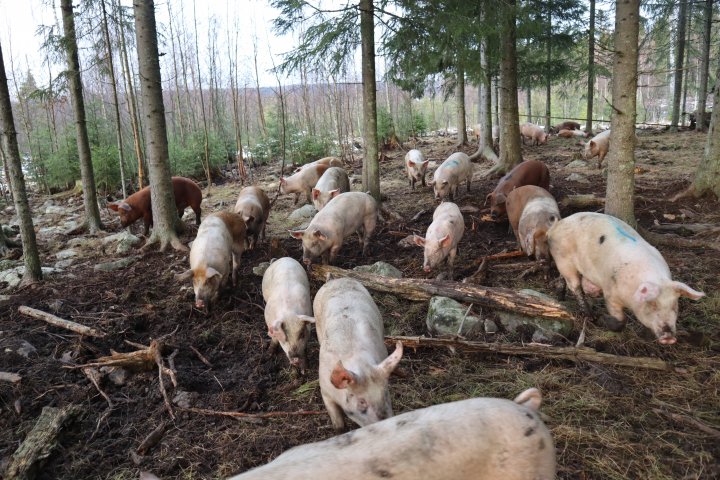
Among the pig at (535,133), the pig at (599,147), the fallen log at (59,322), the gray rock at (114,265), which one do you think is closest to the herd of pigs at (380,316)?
the fallen log at (59,322)

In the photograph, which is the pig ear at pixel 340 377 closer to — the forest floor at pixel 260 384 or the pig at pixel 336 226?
the forest floor at pixel 260 384

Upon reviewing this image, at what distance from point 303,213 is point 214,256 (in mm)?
5717

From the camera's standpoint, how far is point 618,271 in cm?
451

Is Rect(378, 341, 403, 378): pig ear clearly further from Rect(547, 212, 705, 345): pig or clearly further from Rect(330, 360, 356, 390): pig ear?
Rect(547, 212, 705, 345): pig

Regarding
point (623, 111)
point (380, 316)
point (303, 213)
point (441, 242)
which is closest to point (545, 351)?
point (380, 316)

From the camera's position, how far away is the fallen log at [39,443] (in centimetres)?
328

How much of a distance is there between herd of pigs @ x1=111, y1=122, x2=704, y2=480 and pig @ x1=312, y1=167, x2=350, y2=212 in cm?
5

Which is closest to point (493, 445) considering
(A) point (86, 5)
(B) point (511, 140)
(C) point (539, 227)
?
(C) point (539, 227)

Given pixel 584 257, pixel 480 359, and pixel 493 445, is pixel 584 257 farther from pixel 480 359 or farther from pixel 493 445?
pixel 493 445

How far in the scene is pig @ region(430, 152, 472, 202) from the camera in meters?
11.3

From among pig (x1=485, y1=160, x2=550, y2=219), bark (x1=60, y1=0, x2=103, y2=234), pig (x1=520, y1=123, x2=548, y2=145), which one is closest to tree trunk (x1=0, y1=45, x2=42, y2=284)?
bark (x1=60, y1=0, x2=103, y2=234)

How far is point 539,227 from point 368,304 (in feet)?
10.9

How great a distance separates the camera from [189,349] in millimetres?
5145

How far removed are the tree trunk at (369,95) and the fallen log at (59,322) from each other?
6.44 meters
